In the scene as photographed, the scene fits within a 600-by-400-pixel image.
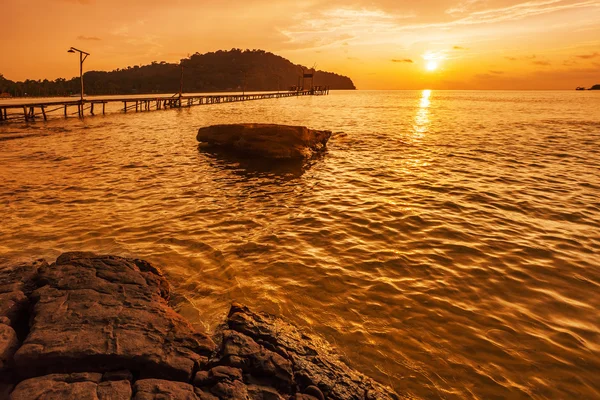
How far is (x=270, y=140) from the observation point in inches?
646

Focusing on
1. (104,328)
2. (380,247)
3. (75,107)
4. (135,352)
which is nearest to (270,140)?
(380,247)

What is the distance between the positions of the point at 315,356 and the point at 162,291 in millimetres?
2800

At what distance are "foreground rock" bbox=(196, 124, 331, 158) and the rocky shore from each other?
12422 millimetres

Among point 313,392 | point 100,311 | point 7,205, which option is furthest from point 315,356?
point 7,205

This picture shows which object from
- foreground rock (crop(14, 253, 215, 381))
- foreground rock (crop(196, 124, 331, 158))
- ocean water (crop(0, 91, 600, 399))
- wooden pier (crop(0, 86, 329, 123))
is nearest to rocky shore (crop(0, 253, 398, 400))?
foreground rock (crop(14, 253, 215, 381))

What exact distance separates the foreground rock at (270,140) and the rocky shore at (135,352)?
40.8 feet

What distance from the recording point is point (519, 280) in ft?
19.5

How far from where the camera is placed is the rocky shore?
297 centimetres

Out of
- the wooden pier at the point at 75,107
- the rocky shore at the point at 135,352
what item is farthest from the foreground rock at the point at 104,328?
the wooden pier at the point at 75,107

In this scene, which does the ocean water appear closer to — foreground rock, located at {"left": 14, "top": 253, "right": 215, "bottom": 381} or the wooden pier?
foreground rock, located at {"left": 14, "top": 253, "right": 215, "bottom": 381}

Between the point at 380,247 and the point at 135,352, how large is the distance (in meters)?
5.53

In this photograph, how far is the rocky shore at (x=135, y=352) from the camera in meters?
2.97

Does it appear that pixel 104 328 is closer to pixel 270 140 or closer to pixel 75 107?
pixel 270 140

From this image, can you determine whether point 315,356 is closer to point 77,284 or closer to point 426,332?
point 426,332
